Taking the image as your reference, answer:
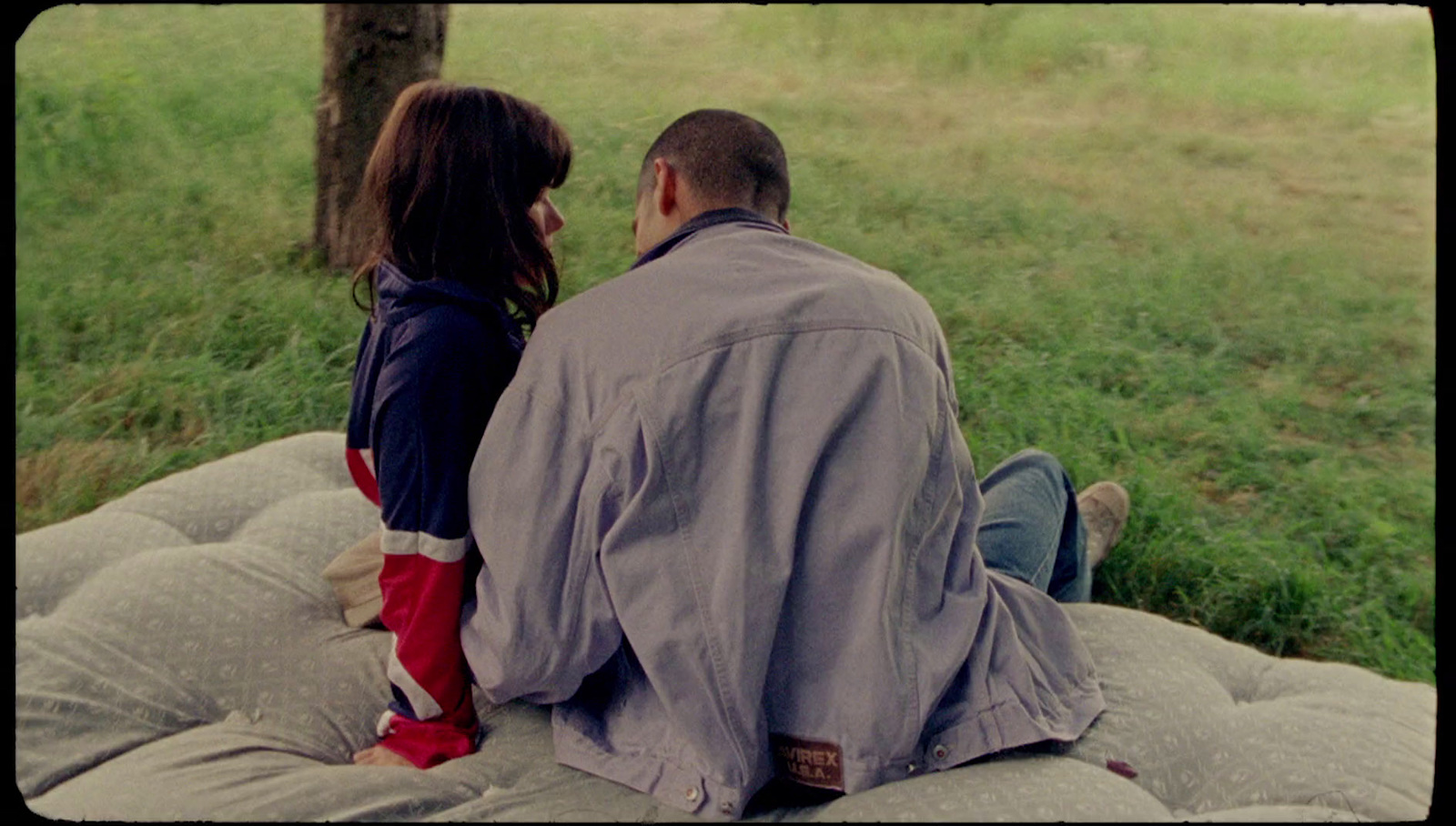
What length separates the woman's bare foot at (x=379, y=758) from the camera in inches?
88.7

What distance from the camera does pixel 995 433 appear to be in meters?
4.27

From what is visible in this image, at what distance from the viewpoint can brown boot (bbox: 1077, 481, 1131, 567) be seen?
3.41 metres

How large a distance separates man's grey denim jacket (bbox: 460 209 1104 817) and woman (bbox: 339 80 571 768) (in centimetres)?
9

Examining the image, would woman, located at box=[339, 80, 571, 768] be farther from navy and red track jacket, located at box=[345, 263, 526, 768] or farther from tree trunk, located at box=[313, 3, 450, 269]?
tree trunk, located at box=[313, 3, 450, 269]

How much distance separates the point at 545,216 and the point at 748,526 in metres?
0.76

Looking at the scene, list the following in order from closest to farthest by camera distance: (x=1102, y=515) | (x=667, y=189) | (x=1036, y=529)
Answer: (x=667, y=189)
(x=1036, y=529)
(x=1102, y=515)

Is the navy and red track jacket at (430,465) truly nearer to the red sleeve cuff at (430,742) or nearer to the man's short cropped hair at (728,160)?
the red sleeve cuff at (430,742)

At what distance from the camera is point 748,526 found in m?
1.90

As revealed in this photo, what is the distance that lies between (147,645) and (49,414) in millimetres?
2410

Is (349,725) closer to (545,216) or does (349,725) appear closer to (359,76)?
(545,216)

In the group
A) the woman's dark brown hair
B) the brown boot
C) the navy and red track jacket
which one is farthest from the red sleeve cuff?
the brown boot

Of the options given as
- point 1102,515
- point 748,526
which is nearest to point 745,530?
point 748,526

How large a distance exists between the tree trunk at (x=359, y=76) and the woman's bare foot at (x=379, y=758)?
3.08 meters

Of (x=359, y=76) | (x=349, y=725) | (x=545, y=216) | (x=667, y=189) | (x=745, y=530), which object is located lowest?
(x=349, y=725)
